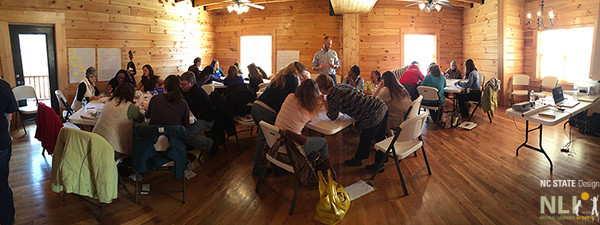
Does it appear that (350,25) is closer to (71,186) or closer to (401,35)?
(401,35)

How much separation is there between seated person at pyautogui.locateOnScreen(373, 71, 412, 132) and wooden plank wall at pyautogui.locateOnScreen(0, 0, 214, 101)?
5.86m

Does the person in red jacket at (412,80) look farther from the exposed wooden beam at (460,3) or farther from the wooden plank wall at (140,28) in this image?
the wooden plank wall at (140,28)

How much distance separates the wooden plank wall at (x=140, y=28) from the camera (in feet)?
21.3

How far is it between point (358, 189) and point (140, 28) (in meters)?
6.38

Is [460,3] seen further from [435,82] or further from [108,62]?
[108,62]

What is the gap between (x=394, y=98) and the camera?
13.4 feet

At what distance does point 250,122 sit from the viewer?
14.9 feet

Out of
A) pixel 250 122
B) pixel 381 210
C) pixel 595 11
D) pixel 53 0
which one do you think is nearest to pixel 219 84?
pixel 250 122

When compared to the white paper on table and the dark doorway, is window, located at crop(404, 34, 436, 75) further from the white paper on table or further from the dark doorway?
the dark doorway

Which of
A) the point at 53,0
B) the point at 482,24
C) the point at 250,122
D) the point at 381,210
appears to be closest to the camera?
the point at 381,210

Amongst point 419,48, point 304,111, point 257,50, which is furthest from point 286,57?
point 304,111

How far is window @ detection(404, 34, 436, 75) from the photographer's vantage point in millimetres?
8961

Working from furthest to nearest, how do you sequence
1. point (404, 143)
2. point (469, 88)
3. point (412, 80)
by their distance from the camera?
point (469, 88) < point (412, 80) < point (404, 143)

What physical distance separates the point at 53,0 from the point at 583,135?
357 inches
